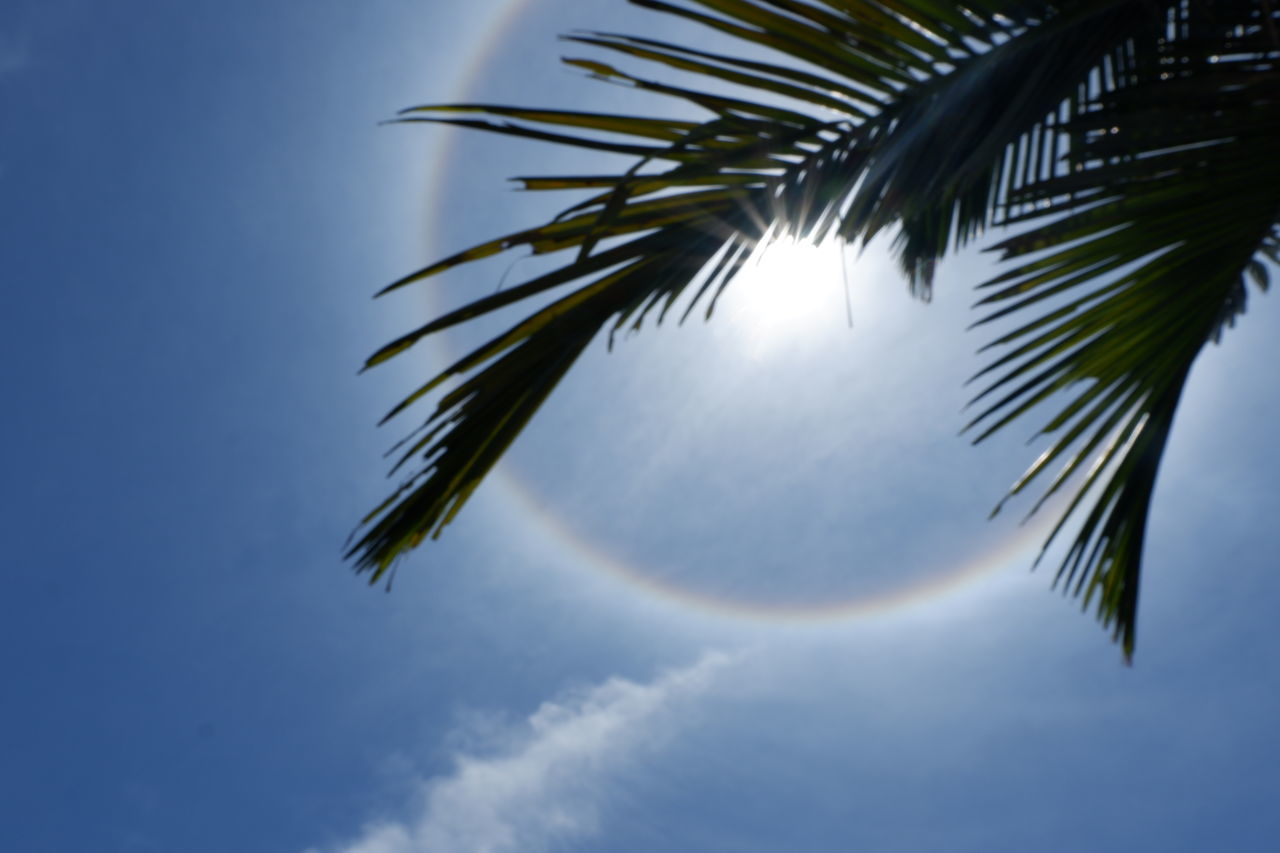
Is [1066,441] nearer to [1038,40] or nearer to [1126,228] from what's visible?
[1126,228]

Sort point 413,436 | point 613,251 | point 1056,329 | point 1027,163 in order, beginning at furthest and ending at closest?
1. point 1027,163
2. point 1056,329
3. point 413,436
4. point 613,251

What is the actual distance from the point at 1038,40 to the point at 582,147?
2.55ft

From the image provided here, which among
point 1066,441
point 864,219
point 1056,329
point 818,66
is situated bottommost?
point 1066,441

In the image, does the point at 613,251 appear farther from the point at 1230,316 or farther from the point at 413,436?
the point at 1230,316

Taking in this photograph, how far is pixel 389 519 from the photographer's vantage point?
4.98 feet

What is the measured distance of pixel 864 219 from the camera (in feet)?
4.75

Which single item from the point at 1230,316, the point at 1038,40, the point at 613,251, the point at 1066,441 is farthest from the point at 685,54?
the point at 1230,316

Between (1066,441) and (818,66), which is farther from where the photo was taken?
(1066,441)

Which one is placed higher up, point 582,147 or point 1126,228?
point 582,147

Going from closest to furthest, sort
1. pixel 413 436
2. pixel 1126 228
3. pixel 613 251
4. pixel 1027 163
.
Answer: pixel 613 251
pixel 413 436
pixel 1126 228
pixel 1027 163

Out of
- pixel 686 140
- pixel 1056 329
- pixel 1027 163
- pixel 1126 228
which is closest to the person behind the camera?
pixel 686 140

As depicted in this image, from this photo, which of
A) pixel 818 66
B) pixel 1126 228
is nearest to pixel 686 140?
pixel 818 66

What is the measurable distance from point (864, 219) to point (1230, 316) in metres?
1.11

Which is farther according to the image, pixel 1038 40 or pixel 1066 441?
pixel 1066 441
